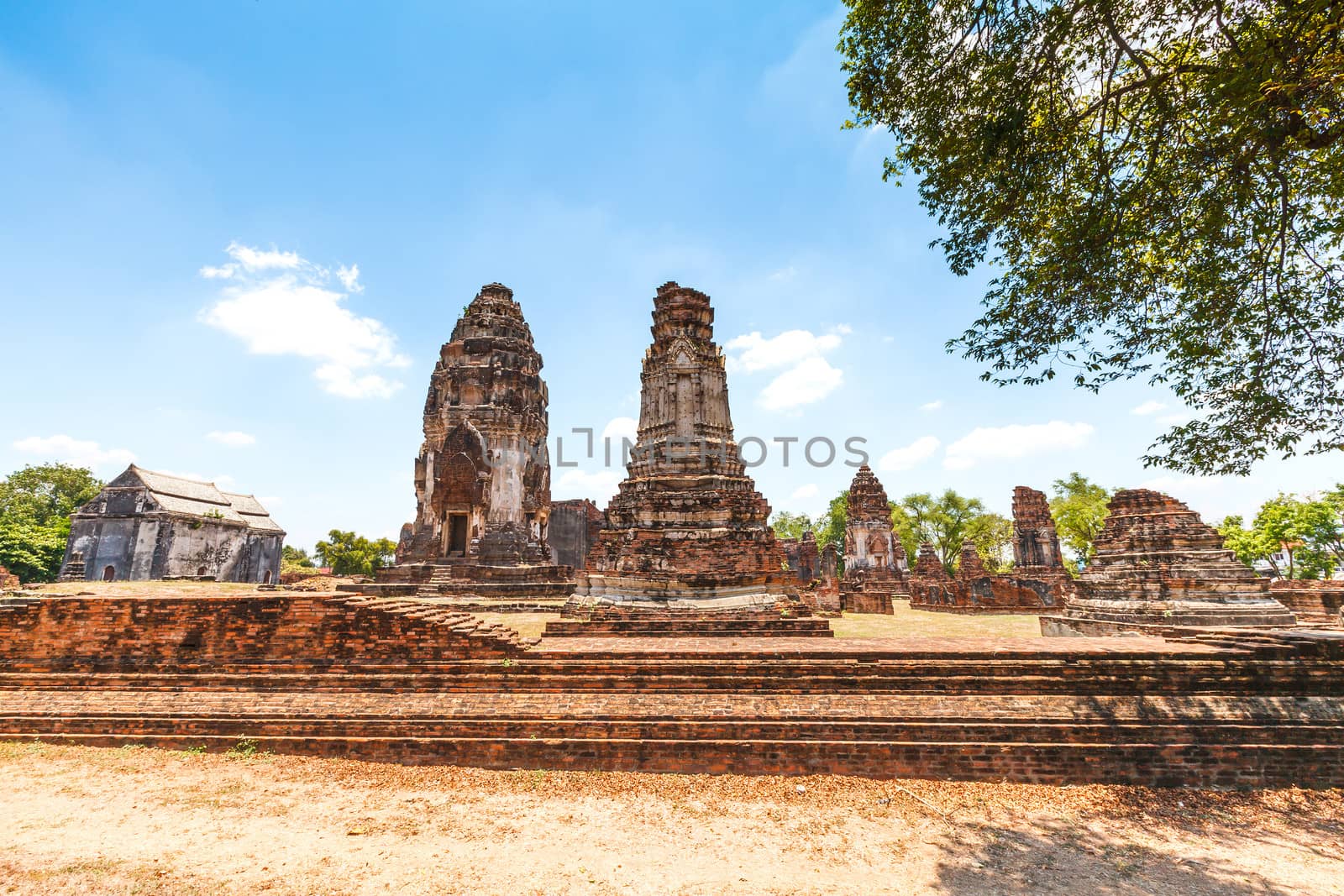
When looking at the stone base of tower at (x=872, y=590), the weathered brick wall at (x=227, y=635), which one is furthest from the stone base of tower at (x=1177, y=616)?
the weathered brick wall at (x=227, y=635)

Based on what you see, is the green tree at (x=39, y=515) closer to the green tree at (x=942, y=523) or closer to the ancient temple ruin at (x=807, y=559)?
the ancient temple ruin at (x=807, y=559)

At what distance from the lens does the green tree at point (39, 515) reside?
31.0 meters

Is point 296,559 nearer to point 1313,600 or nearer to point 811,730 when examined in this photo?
point 811,730

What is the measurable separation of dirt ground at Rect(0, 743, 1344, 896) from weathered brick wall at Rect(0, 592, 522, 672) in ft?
3.79

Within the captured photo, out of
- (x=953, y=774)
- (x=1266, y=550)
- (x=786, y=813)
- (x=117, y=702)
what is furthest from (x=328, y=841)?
(x=1266, y=550)

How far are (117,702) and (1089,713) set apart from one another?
33.8 feet

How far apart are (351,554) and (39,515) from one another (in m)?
24.8

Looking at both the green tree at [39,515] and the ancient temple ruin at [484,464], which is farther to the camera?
the green tree at [39,515]

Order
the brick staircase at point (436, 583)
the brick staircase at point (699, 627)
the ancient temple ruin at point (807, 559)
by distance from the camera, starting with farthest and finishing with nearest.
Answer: the ancient temple ruin at point (807, 559), the brick staircase at point (436, 583), the brick staircase at point (699, 627)

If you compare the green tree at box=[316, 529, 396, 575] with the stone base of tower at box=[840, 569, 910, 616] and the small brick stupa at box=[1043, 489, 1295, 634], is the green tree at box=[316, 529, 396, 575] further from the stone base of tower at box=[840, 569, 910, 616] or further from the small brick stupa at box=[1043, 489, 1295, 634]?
the small brick stupa at box=[1043, 489, 1295, 634]

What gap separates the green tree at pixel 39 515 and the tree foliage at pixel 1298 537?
59662 millimetres

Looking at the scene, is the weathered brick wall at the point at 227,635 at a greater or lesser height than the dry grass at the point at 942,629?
greater

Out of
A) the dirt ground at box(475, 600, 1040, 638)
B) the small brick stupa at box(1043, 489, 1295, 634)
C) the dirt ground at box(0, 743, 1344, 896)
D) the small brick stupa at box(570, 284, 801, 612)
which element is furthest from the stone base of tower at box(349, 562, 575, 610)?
the small brick stupa at box(1043, 489, 1295, 634)

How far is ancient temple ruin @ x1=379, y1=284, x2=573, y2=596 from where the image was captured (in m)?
18.6
